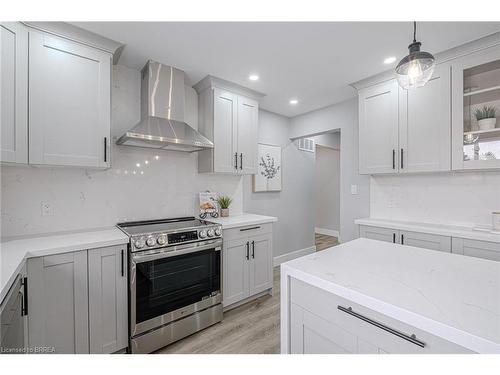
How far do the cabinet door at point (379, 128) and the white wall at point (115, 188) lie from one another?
187cm

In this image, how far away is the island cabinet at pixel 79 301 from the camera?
4.97ft

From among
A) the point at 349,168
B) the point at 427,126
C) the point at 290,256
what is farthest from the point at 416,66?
the point at 290,256

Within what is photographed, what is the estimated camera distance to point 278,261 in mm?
3879

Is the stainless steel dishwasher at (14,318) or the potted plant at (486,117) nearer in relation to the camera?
the stainless steel dishwasher at (14,318)

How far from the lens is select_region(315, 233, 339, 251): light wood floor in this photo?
5.10 metres

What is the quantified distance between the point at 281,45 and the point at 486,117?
1.91 meters

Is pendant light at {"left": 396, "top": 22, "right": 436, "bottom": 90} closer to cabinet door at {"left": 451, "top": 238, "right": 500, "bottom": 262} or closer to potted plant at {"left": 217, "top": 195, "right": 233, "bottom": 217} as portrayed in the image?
cabinet door at {"left": 451, "top": 238, "right": 500, "bottom": 262}

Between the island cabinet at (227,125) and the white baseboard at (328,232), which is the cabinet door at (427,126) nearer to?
the island cabinet at (227,125)

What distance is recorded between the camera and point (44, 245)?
1627 millimetres

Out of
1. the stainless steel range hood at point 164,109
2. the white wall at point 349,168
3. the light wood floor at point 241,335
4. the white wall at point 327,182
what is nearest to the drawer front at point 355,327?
the light wood floor at point 241,335

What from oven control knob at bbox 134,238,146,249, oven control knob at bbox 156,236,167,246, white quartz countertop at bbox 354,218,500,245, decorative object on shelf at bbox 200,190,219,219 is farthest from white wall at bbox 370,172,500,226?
oven control knob at bbox 134,238,146,249

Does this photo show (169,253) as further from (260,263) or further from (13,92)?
(13,92)
